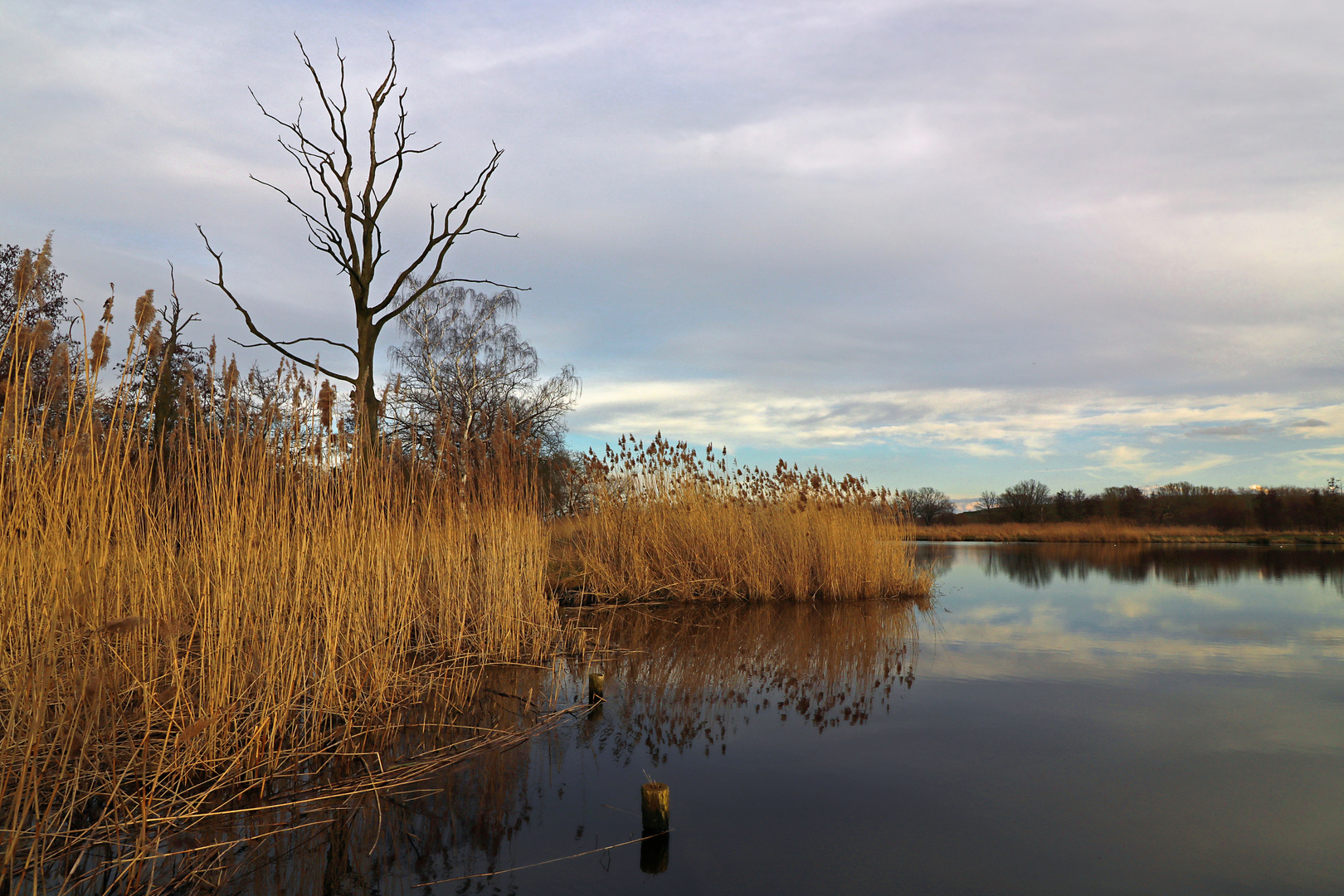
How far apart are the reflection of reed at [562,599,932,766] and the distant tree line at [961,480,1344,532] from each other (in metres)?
27.7

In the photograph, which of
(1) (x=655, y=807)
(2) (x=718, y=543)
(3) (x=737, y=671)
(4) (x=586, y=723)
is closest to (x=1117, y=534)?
(2) (x=718, y=543)

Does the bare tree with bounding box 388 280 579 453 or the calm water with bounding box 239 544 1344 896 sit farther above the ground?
the bare tree with bounding box 388 280 579 453

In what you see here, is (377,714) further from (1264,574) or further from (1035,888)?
(1264,574)

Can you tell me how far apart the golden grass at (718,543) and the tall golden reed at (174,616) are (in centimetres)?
448

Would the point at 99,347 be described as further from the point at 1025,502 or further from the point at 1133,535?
the point at 1025,502

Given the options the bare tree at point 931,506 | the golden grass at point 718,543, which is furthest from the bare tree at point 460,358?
the bare tree at point 931,506

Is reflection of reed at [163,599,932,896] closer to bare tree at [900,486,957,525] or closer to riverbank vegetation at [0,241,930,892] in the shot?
riverbank vegetation at [0,241,930,892]

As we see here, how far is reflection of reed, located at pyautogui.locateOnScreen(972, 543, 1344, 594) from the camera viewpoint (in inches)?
469

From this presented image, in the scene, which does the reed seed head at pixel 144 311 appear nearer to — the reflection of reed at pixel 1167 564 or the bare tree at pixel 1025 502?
the reflection of reed at pixel 1167 564

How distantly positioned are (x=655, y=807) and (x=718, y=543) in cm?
636

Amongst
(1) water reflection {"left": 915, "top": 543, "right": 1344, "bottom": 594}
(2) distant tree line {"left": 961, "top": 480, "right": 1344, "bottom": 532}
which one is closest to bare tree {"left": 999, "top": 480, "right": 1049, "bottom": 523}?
(2) distant tree line {"left": 961, "top": 480, "right": 1344, "bottom": 532}

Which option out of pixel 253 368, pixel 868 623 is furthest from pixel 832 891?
pixel 868 623

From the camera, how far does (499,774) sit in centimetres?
306

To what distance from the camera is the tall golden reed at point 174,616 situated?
218cm
